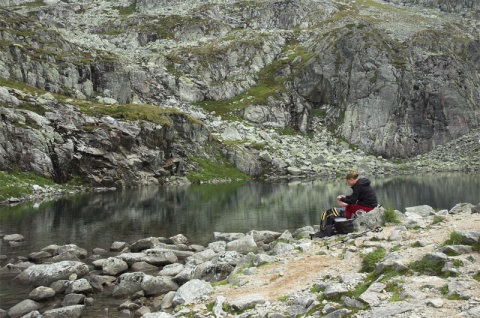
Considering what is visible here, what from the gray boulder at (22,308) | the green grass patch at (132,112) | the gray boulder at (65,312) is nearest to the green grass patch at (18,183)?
the green grass patch at (132,112)

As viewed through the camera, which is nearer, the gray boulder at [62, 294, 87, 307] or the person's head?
the gray boulder at [62, 294, 87, 307]

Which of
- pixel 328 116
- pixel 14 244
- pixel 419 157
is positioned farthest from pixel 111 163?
pixel 419 157

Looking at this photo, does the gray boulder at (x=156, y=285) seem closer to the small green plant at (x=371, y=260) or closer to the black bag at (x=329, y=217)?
the black bag at (x=329, y=217)

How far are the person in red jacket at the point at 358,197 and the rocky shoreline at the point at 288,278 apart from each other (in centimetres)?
68

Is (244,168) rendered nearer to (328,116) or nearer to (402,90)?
(328,116)

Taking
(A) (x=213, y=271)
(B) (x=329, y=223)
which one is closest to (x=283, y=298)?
(A) (x=213, y=271)

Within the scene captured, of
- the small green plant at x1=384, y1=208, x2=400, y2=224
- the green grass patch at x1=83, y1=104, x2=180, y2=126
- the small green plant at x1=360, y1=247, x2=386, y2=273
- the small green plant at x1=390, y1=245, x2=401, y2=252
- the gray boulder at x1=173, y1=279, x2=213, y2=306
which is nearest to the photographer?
the small green plant at x1=360, y1=247, x2=386, y2=273

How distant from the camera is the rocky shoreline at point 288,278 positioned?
10.4 meters

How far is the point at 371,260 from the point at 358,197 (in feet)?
23.6

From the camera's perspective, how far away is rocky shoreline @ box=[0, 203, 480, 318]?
10.4 metres

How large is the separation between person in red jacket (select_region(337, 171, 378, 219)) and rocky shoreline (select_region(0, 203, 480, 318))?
2.23ft

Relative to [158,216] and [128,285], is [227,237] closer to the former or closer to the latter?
[128,285]

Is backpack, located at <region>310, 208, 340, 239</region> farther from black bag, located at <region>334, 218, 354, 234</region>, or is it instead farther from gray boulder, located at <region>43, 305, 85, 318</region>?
gray boulder, located at <region>43, 305, 85, 318</region>

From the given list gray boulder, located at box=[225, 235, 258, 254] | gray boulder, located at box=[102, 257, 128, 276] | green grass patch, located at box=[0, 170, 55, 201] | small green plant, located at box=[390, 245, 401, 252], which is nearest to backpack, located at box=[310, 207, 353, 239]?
gray boulder, located at box=[225, 235, 258, 254]
